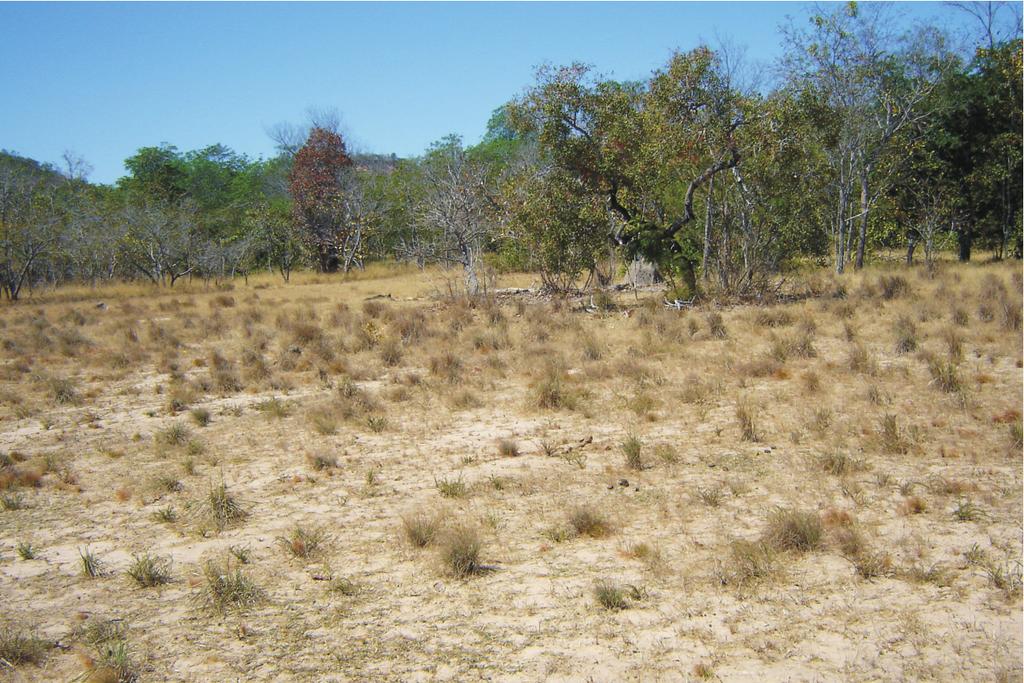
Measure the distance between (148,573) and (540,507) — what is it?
2787 millimetres

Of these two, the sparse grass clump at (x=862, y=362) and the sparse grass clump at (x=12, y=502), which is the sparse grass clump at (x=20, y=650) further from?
the sparse grass clump at (x=862, y=362)

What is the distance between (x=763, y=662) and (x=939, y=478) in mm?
3109

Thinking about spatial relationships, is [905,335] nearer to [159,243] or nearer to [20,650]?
[20,650]

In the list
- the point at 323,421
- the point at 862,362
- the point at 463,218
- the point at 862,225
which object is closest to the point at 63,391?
the point at 323,421

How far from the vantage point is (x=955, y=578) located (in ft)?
15.5

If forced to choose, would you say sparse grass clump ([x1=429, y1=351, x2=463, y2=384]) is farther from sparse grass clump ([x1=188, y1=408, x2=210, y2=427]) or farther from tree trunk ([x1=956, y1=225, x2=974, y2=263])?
tree trunk ([x1=956, y1=225, x2=974, y2=263])

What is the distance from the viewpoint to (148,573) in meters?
5.23

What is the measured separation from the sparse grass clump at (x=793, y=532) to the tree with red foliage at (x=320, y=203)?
38.0m

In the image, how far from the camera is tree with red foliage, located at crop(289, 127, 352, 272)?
1666 inches

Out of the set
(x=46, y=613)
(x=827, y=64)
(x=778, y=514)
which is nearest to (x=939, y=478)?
(x=778, y=514)

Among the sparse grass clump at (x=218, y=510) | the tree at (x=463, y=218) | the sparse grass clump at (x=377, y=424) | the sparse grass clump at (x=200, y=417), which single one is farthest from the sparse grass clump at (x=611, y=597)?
the tree at (x=463, y=218)

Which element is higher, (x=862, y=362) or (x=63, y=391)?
(x=862, y=362)

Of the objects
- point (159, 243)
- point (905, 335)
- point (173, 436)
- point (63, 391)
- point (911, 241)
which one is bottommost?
point (173, 436)

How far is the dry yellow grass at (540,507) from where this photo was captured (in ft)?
14.1
